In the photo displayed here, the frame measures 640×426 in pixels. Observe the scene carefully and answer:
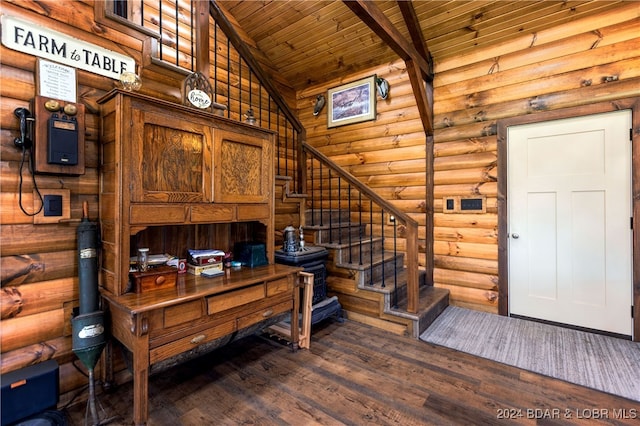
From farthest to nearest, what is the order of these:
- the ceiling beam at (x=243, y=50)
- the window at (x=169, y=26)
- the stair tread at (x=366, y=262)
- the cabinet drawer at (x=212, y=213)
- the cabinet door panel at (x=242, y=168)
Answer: the stair tread at (x=366, y=262) < the ceiling beam at (x=243, y=50) < the window at (x=169, y=26) < the cabinet door panel at (x=242, y=168) < the cabinet drawer at (x=212, y=213)

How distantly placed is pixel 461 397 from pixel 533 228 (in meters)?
2.16

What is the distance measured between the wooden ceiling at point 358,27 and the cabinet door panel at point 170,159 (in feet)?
9.11

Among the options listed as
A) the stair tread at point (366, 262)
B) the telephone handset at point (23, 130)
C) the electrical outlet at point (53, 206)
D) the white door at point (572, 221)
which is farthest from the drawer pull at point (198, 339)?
the white door at point (572, 221)

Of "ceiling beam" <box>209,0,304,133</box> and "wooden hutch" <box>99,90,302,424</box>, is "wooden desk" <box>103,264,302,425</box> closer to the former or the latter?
"wooden hutch" <box>99,90,302,424</box>

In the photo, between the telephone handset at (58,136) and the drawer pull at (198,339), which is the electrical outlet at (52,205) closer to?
the telephone handset at (58,136)

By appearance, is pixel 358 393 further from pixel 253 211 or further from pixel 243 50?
pixel 243 50

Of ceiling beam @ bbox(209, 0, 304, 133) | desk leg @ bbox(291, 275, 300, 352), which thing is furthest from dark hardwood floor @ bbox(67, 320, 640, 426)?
ceiling beam @ bbox(209, 0, 304, 133)

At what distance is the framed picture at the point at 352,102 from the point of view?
166 inches

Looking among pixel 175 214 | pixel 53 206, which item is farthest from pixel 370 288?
pixel 53 206

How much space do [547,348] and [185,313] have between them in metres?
2.98

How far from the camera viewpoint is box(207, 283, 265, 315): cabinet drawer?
1880mm

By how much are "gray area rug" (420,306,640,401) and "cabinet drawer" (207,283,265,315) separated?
5.44ft

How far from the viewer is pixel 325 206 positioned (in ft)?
15.4

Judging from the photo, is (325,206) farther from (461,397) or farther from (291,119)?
(461,397)
